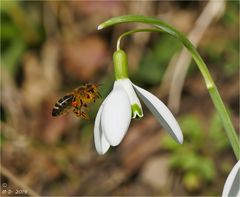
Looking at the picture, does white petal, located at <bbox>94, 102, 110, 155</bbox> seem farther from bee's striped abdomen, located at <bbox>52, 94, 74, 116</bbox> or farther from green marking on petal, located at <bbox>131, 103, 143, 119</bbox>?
bee's striped abdomen, located at <bbox>52, 94, 74, 116</bbox>

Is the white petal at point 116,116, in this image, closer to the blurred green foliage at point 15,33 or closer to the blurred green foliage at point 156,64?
the blurred green foliage at point 156,64

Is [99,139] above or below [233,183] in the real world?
above

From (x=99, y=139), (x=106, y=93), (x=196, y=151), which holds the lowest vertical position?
(x=196, y=151)

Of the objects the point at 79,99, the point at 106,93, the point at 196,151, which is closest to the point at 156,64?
the point at 106,93

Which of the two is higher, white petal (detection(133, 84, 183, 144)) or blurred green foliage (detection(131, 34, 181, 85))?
white petal (detection(133, 84, 183, 144))

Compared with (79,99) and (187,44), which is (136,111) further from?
(79,99)

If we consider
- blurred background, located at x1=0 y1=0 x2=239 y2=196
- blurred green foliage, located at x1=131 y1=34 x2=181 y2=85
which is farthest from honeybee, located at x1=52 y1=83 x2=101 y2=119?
blurred green foliage, located at x1=131 y1=34 x2=181 y2=85

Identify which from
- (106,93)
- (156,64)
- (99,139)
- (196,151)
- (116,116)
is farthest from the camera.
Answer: (156,64)

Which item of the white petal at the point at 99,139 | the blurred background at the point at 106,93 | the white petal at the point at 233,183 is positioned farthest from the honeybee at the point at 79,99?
the blurred background at the point at 106,93
